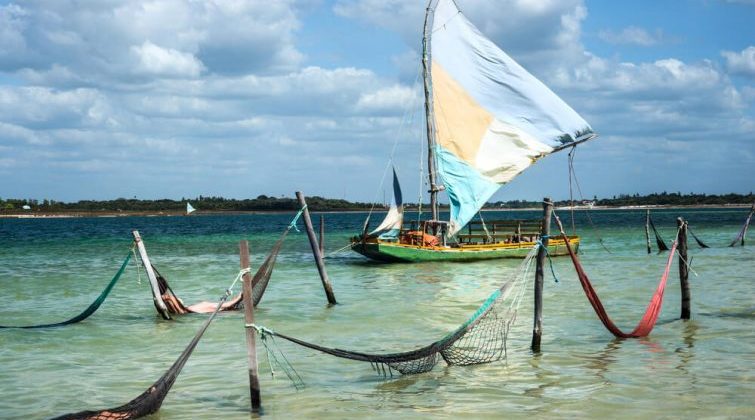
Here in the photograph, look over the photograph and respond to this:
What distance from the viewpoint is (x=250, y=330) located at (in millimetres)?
10008

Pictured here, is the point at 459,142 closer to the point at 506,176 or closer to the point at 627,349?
the point at 506,176

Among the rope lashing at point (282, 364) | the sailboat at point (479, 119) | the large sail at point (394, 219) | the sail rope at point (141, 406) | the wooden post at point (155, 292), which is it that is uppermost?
the sailboat at point (479, 119)

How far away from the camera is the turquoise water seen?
34.9ft

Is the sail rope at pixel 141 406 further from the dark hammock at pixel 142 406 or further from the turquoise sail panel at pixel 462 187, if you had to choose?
the turquoise sail panel at pixel 462 187

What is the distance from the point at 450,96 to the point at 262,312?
13929mm

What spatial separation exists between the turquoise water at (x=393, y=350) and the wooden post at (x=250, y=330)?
27cm

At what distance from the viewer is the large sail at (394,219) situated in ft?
102

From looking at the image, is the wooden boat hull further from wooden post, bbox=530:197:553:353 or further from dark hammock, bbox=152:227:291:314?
wooden post, bbox=530:197:553:353

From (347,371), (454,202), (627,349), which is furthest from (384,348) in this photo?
(454,202)

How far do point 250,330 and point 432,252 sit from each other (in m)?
22.2

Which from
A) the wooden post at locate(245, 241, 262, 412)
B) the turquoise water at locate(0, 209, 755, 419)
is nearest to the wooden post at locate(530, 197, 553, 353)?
the turquoise water at locate(0, 209, 755, 419)

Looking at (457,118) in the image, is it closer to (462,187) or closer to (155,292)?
(462,187)

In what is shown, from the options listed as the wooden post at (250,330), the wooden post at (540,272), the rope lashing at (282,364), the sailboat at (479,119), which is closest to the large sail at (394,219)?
the sailboat at (479,119)

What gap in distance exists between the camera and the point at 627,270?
97.0ft
